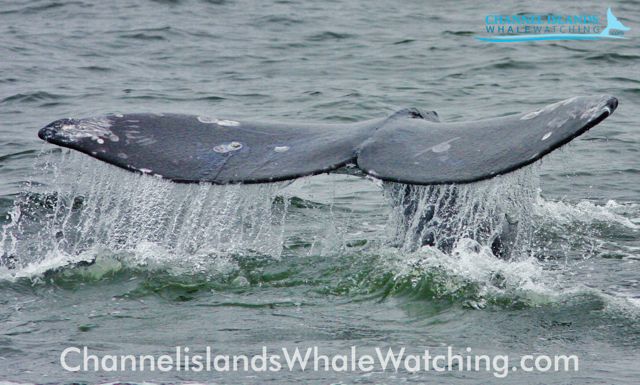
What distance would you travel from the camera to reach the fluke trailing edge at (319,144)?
469cm

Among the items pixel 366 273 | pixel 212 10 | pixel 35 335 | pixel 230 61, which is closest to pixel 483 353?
pixel 366 273

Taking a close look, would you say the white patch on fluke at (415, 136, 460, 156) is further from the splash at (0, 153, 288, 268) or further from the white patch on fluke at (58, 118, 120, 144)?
the white patch on fluke at (58, 118, 120, 144)

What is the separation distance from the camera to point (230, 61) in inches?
582

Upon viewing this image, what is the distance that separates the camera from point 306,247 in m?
7.09

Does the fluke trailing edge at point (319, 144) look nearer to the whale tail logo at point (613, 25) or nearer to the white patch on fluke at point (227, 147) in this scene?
the white patch on fluke at point (227, 147)

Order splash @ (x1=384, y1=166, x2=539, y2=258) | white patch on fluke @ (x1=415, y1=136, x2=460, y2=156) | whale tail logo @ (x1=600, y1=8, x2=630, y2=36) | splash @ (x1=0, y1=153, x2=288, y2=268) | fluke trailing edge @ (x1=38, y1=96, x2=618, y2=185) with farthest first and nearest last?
1. whale tail logo @ (x1=600, y1=8, x2=630, y2=36)
2. splash @ (x1=0, y1=153, x2=288, y2=268)
3. splash @ (x1=384, y1=166, x2=539, y2=258)
4. white patch on fluke @ (x1=415, y1=136, x2=460, y2=156)
5. fluke trailing edge @ (x1=38, y1=96, x2=618, y2=185)

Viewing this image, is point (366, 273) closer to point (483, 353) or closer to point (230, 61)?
point (483, 353)

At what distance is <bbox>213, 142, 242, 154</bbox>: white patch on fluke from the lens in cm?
535

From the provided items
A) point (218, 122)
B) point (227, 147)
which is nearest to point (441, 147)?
point (227, 147)

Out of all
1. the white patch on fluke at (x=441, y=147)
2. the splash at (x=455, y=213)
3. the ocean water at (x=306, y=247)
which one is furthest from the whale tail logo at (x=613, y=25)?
the white patch on fluke at (x=441, y=147)

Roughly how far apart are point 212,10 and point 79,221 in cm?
1130

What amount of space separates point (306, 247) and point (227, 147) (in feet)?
6.05

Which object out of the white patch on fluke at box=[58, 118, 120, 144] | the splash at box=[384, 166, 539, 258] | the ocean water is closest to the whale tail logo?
the ocean water

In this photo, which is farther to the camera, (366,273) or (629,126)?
(629,126)
